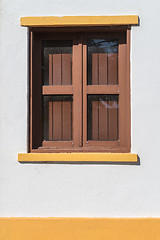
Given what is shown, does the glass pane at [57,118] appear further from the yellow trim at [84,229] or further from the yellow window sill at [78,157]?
the yellow trim at [84,229]

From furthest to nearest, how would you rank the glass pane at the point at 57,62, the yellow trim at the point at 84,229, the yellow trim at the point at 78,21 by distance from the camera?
the glass pane at the point at 57,62
the yellow trim at the point at 78,21
the yellow trim at the point at 84,229

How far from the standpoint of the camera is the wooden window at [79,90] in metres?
3.79

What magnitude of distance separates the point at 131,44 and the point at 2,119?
2067 millimetres

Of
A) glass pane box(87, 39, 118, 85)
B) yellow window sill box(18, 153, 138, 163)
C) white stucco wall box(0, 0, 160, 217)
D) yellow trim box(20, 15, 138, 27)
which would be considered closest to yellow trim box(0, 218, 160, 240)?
white stucco wall box(0, 0, 160, 217)

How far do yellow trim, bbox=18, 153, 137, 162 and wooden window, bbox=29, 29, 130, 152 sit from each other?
181 mm

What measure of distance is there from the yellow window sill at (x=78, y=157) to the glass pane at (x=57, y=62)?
107 cm

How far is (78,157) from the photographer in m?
3.56

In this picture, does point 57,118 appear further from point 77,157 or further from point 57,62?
point 57,62

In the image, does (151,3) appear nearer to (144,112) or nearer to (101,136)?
(144,112)

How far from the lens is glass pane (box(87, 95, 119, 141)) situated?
151 inches

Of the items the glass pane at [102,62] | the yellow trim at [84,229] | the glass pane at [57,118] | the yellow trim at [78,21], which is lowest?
the yellow trim at [84,229]

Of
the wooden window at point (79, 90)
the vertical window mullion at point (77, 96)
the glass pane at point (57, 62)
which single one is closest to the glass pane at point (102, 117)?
the wooden window at point (79, 90)

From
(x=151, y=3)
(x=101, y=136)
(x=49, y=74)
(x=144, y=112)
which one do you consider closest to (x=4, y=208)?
(x=101, y=136)

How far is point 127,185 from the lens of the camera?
11.7 ft
